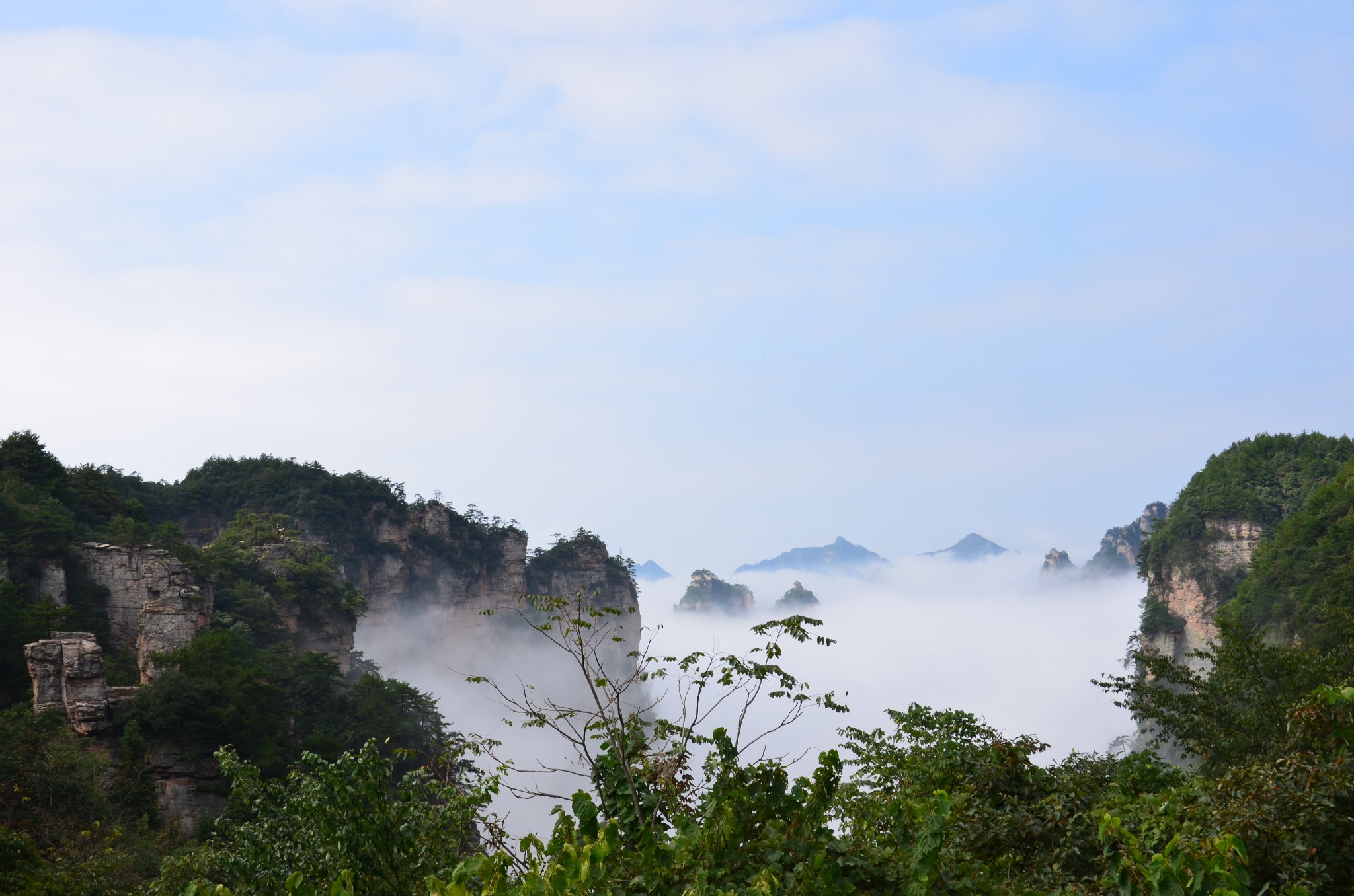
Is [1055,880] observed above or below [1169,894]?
below

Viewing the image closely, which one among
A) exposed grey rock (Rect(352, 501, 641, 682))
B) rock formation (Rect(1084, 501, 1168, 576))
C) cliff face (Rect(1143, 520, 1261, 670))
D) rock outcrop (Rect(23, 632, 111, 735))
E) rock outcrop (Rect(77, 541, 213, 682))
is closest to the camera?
rock outcrop (Rect(23, 632, 111, 735))

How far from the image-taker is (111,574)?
127 feet

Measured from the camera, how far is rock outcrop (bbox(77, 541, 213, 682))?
3597 centimetres

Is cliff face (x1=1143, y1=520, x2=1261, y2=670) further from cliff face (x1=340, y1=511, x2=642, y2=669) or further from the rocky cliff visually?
cliff face (x1=340, y1=511, x2=642, y2=669)

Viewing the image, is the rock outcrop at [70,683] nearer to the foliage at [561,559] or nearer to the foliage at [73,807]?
the foliage at [73,807]

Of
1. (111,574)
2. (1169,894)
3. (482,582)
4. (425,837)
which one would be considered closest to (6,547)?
(111,574)

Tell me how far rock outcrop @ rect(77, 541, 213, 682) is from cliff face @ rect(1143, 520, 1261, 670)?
193 ft

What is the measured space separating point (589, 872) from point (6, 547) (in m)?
37.6

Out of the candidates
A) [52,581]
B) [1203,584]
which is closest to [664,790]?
[52,581]

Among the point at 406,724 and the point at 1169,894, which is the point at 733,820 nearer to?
the point at 1169,894

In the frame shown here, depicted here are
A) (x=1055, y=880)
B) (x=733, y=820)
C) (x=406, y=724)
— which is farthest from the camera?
→ (x=406, y=724)

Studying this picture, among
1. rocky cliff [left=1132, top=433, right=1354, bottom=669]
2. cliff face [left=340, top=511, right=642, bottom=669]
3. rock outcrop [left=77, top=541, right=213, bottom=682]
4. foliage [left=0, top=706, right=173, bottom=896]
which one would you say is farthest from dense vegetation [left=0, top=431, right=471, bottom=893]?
rocky cliff [left=1132, top=433, right=1354, bottom=669]

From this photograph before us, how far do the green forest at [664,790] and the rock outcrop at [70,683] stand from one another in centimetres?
53

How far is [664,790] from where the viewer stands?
6848mm
